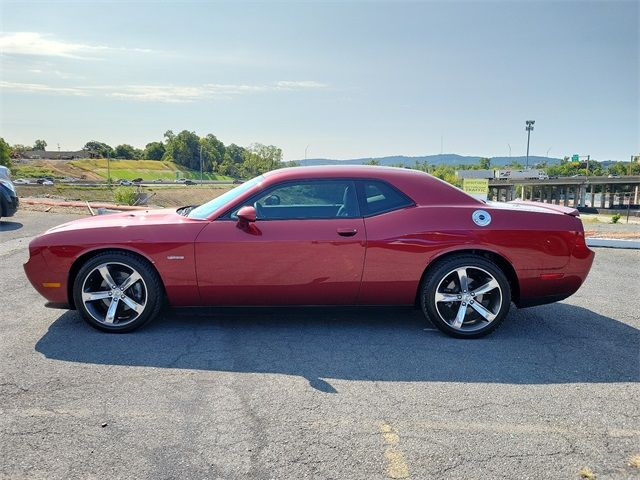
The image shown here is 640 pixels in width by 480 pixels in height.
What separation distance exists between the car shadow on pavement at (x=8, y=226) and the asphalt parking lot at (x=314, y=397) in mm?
6226

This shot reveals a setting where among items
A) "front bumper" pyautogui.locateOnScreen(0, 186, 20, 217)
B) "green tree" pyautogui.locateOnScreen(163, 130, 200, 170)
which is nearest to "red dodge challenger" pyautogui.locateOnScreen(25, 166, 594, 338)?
"front bumper" pyautogui.locateOnScreen(0, 186, 20, 217)

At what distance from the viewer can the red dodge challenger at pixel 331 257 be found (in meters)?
3.96

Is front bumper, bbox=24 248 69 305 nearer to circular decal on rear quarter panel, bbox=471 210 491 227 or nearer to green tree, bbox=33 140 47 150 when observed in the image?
circular decal on rear quarter panel, bbox=471 210 491 227

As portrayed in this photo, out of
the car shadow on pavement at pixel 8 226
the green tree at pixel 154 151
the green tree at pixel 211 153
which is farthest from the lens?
the green tree at pixel 154 151

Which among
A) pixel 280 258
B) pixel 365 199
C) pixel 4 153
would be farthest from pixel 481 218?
pixel 4 153

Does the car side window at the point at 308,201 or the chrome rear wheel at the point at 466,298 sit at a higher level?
the car side window at the point at 308,201

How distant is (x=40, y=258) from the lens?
13.3 ft

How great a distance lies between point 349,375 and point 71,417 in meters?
1.74

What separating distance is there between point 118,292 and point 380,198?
7.81 ft

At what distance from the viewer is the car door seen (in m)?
3.94

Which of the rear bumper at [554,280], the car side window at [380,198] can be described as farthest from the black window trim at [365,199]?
the rear bumper at [554,280]

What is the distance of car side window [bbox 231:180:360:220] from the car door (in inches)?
0.6

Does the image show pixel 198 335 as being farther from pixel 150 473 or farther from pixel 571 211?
pixel 571 211

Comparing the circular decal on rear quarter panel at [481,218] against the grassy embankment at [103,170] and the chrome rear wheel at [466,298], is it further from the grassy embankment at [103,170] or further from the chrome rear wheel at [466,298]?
the grassy embankment at [103,170]
